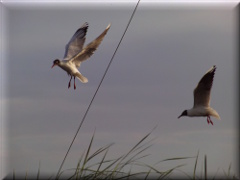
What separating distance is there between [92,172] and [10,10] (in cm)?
173

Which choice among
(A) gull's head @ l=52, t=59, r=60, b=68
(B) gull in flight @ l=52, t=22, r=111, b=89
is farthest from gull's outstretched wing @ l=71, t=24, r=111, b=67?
(A) gull's head @ l=52, t=59, r=60, b=68

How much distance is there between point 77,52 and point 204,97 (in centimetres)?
104

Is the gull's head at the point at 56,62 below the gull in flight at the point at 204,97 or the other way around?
the other way around

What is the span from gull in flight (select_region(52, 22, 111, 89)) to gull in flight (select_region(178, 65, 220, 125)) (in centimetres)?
84

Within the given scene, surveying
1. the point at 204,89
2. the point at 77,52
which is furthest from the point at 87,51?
the point at 204,89

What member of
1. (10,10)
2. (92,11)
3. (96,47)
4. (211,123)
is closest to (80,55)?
(96,47)

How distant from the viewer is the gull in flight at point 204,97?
2.99m

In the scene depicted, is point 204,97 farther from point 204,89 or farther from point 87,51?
point 87,51

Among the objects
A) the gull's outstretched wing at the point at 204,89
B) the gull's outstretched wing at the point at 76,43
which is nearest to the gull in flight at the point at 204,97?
the gull's outstretched wing at the point at 204,89

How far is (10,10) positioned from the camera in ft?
10.5

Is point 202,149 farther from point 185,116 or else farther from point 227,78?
point 227,78

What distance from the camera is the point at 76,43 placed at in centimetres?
309

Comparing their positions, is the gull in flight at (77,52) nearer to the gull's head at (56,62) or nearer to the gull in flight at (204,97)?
the gull's head at (56,62)

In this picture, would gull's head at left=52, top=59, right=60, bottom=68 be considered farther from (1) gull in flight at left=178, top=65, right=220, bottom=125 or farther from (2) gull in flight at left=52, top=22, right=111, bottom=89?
(1) gull in flight at left=178, top=65, right=220, bottom=125
